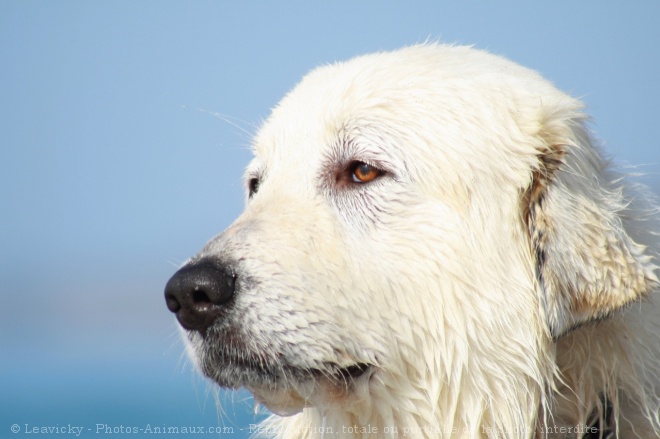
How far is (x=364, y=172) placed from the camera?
3.67 m

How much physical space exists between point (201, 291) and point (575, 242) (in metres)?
1.48

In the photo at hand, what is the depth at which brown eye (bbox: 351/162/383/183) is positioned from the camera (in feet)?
11.9

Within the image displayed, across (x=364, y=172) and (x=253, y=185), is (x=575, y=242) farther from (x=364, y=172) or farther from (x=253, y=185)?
(x=253, y=185)

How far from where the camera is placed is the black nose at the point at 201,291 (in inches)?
125

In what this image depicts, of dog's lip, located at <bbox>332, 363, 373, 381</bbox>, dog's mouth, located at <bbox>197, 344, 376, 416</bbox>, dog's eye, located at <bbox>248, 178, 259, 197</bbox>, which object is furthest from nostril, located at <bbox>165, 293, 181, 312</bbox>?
dog's eye, located at <bbox>248, 178, 259, 197</bbox>

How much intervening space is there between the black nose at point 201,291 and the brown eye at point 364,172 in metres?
0.80

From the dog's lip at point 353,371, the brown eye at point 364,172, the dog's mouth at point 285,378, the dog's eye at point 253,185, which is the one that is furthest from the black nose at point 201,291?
the dog's eye at point 253,185

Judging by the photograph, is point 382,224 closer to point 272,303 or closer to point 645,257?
point 272,303

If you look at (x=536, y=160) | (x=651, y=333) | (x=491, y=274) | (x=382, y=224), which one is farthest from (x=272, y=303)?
(x=651, y=333)

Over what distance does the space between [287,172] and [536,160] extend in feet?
3.70

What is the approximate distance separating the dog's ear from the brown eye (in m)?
0.66

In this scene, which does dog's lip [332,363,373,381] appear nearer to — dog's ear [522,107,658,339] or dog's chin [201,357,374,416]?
dog's chin [201,357,374,416]

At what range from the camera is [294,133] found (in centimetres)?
384

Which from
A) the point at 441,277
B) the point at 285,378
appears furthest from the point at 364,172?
the point at 285,378
